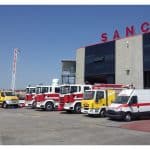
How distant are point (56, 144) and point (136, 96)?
46.5 ft

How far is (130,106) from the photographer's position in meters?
26.7

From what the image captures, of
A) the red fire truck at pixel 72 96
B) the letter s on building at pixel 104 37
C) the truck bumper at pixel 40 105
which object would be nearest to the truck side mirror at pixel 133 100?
the red fire truck at pixel 72 96

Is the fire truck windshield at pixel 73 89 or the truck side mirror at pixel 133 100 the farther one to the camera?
the fire truck windshield at pixel 73 89

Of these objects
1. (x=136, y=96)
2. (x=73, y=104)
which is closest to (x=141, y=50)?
(x=73, y=104)

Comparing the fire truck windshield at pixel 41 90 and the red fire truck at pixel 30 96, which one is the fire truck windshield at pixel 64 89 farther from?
the red fire truck at pixel 30 96

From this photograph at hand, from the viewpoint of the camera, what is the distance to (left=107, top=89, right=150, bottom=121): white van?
26.2 m

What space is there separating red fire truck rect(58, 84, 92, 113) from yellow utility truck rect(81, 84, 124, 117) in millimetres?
2154

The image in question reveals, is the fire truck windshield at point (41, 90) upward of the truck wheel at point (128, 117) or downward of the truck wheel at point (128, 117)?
upward

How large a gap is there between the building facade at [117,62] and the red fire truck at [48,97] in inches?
525

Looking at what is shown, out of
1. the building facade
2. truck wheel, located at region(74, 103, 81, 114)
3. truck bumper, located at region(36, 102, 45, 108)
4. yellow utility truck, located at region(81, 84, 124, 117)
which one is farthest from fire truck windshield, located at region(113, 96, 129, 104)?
the building facade

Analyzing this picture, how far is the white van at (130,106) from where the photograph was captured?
26.2 meters

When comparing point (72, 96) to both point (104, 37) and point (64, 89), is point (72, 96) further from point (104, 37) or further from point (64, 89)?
point (104, 37)

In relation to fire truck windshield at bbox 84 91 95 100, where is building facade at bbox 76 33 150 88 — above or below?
above

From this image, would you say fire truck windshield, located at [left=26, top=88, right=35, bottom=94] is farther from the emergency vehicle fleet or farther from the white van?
the white van
